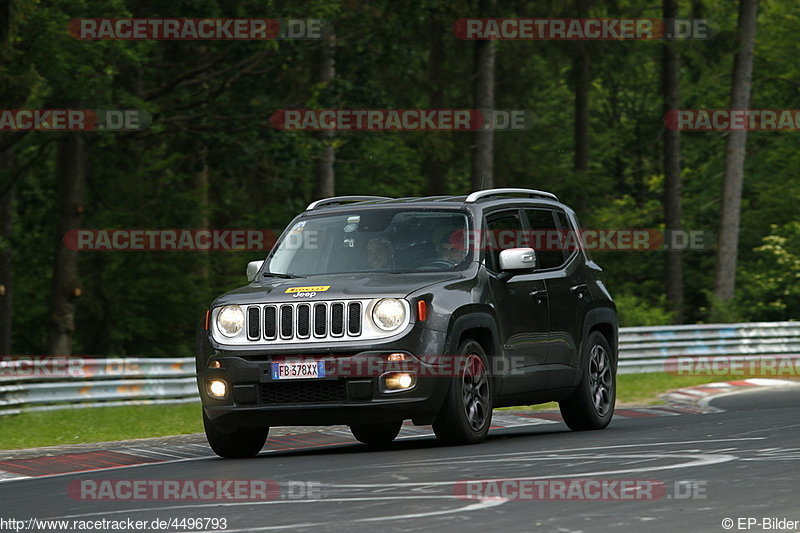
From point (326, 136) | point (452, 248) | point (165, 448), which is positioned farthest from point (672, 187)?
point (452, 248)

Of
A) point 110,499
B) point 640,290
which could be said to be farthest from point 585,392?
point 640,290

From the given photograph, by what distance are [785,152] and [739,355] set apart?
18.6 meters

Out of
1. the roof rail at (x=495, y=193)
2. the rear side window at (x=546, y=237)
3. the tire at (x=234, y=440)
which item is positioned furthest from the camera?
the rear side window at (x=546, y=237)

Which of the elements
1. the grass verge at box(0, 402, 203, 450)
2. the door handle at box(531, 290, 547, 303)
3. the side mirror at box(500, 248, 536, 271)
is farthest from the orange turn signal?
the grass verge at box(0, 402, 203, 450)

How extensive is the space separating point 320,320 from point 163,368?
10201mm

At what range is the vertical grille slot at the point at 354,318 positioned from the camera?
12.2 m

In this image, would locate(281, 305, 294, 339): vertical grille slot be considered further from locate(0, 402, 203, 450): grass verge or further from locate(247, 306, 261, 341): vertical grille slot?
locate(0, 402, 203, 450): grass verge

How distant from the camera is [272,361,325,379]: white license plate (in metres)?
12.1

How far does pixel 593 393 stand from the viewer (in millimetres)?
14898

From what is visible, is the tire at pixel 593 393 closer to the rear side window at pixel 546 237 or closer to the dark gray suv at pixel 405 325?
the dark gray suv at pixel 405 325

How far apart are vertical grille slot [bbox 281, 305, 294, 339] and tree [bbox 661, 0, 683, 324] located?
31252mm

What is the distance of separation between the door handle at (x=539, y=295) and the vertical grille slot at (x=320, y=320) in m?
2.37

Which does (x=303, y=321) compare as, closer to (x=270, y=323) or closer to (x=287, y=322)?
(x=287, y=322)

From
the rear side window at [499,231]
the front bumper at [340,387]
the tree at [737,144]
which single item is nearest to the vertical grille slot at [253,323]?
the front bumper at [340,387]
